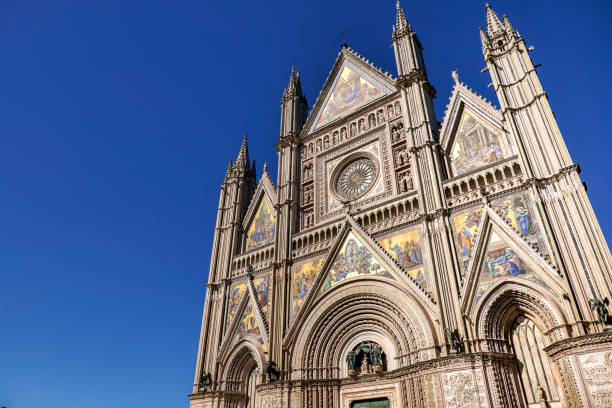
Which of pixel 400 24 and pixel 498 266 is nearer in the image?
pixel 498 266

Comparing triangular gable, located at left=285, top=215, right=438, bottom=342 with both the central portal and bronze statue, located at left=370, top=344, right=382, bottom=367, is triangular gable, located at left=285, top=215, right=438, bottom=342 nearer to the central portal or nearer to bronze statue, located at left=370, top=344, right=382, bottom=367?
bronze statue, located at left=370, top=344, right=382, bottom=367

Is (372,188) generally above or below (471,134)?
below

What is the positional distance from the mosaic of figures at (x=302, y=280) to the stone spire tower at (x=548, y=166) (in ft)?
31.9

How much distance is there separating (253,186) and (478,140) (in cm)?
1502

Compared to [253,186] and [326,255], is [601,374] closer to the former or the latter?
[326,255]

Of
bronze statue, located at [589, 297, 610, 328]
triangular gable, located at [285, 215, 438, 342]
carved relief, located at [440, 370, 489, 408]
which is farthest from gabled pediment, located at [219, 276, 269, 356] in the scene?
bronze statue, located at [589, 297, 610, 328]

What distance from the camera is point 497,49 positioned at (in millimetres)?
17703

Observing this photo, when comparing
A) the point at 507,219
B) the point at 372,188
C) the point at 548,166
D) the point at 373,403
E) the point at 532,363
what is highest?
the point at 372,188

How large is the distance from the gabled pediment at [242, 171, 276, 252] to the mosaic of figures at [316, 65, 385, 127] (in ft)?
16.4

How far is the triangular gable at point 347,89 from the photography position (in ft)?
74.0

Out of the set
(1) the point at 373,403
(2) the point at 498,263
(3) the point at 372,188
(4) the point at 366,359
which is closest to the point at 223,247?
(3) the point at 372,188

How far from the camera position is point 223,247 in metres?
23.9

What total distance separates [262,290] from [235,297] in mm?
2017

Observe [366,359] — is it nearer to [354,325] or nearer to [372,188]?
[354,325]
